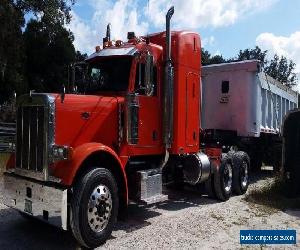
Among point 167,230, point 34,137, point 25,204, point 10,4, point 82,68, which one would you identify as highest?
point 10,4

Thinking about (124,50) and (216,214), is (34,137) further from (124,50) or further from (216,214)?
(216,214)

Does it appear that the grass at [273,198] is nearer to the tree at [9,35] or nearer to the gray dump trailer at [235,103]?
the gray dump trailer at [235,103]

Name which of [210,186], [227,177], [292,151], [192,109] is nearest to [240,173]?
[227,177]

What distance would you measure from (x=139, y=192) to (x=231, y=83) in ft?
19.5

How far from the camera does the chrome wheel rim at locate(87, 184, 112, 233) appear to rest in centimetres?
634

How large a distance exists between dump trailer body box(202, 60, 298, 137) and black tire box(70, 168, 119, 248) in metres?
6.41

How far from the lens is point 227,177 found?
10547 mm

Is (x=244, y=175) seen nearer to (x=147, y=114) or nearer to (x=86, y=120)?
(x=147, y=114)

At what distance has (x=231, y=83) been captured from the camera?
12.4 metres

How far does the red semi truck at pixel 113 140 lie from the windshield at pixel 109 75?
2 cm

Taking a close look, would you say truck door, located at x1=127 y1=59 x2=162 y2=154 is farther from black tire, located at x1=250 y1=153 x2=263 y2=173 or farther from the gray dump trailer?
black tire, located at x1=250 y1=153 x2=263 y2=173

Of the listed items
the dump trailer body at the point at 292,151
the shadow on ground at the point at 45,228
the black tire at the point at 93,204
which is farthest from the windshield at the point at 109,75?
the dump trailer body at the point at 292,151

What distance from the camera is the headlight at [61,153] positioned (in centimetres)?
616

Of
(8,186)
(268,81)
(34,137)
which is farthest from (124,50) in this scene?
(268,81)
